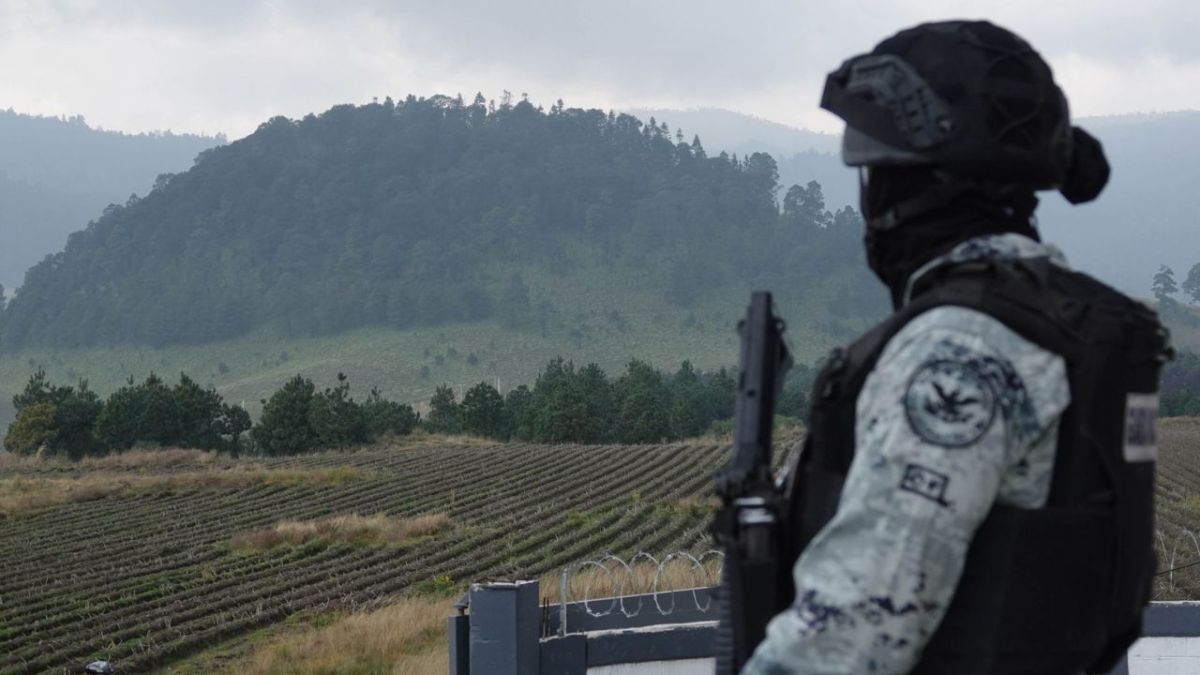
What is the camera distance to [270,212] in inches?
6275

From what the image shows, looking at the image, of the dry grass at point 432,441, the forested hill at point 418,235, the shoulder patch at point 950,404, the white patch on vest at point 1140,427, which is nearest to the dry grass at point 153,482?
the dry grass at point 432,441

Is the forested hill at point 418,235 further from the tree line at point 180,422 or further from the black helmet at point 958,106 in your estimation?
the black helmet at point 958,106

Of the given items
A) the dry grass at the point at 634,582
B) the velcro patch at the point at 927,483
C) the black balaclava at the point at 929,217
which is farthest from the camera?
the dry grass at the point at 634,582

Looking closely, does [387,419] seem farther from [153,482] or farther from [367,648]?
[367,648]

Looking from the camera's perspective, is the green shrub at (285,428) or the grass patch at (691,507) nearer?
the grass patch at (691,507)

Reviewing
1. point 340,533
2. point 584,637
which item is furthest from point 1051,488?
point 340,533

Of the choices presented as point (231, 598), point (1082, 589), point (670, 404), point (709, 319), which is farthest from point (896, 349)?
point (709, 319)

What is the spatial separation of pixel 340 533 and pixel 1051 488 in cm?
2657

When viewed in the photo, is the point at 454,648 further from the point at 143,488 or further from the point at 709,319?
the point at 709,319

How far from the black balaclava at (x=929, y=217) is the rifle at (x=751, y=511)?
0.21 m

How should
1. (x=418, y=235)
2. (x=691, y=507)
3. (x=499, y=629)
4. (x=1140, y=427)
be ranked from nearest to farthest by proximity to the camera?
1. (x=1140, y=427)
2. (x=499, y=629)
3. (x=691, y=507)
4. (x=418, y=235)

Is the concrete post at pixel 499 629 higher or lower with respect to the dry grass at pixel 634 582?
higher

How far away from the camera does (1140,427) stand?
1935mm

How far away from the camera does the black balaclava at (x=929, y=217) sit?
6.64 feet
